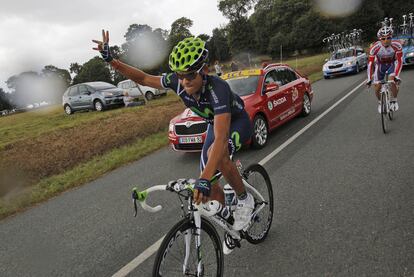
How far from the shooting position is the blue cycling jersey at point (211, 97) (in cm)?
282

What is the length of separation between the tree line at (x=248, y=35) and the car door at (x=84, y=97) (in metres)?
34.6

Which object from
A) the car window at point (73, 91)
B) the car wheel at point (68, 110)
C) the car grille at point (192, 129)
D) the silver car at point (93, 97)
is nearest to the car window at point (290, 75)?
the car grille at point (192, 129)

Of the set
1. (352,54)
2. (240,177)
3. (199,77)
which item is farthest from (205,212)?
(352,54)

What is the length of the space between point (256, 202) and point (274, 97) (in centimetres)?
540

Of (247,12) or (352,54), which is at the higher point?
(247,12)

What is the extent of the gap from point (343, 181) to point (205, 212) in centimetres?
315

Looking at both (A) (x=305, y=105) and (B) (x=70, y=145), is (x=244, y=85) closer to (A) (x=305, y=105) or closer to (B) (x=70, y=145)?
(A) (x=305, y=105)

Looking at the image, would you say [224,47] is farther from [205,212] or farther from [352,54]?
[205,212]

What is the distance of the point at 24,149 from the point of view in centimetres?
1175

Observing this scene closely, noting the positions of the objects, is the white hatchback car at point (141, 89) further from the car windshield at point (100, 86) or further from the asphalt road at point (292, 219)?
the asphalt road at point (292, 219)

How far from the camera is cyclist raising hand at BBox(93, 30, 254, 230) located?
2.65 m

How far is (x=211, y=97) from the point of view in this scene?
9.37 feet

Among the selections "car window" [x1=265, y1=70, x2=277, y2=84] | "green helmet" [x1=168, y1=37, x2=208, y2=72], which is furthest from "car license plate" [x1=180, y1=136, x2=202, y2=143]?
"green helmet" [x1=168, y1=37, x2=208, y2=72]

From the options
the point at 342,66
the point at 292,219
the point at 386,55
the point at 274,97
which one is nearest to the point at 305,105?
the point at 274,97
